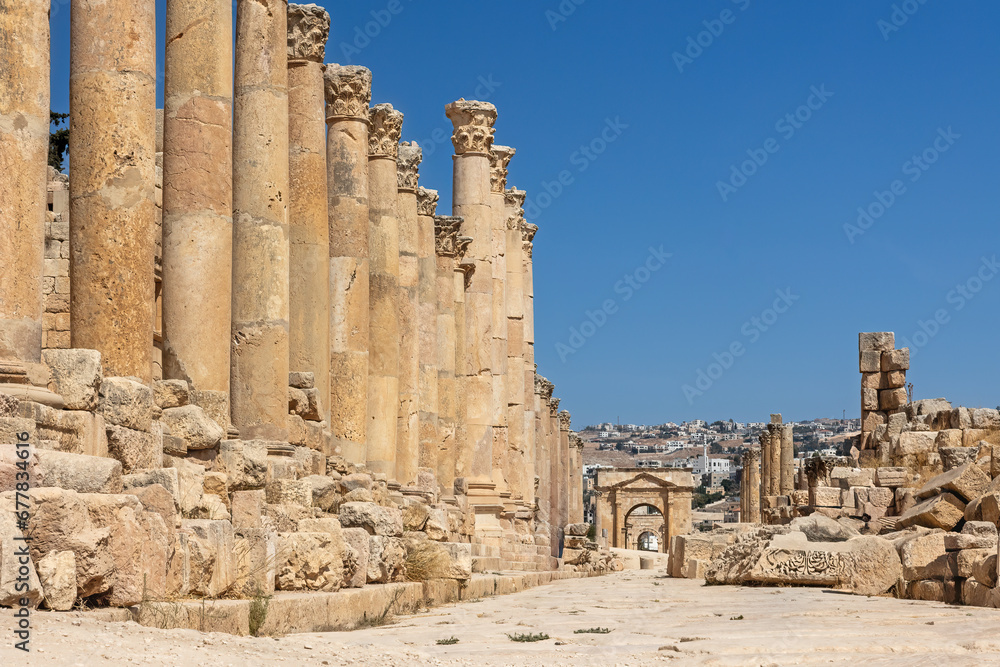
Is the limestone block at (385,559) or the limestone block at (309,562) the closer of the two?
the limestone block at (309,562)

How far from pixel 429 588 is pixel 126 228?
17.5 feet

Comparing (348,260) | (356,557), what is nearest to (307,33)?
(348,260)

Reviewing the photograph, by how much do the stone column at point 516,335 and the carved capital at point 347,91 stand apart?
1469 centimetres

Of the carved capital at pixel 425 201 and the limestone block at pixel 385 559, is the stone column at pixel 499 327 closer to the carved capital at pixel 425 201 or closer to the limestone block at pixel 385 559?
the carved capital at pixel 425 201

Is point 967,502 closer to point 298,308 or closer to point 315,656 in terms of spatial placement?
point 298,308

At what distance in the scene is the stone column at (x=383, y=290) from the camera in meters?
20.9

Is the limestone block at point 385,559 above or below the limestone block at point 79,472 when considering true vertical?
below

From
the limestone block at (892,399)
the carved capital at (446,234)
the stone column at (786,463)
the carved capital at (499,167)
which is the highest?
the carved capital at (499,167)

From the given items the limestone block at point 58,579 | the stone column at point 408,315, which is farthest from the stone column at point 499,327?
the limestone block at point 58,579

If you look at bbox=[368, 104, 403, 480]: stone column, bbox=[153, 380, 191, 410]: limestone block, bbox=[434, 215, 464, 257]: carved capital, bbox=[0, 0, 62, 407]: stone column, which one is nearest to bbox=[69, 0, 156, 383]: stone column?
bbox=[153, 380, 191, 410]: limestone block

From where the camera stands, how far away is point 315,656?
7059 mm

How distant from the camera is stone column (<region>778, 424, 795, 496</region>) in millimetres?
49625

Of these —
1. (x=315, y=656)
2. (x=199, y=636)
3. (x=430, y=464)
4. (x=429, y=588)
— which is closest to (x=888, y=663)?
(x=315, y=656)

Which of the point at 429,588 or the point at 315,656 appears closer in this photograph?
the point at 315,656
